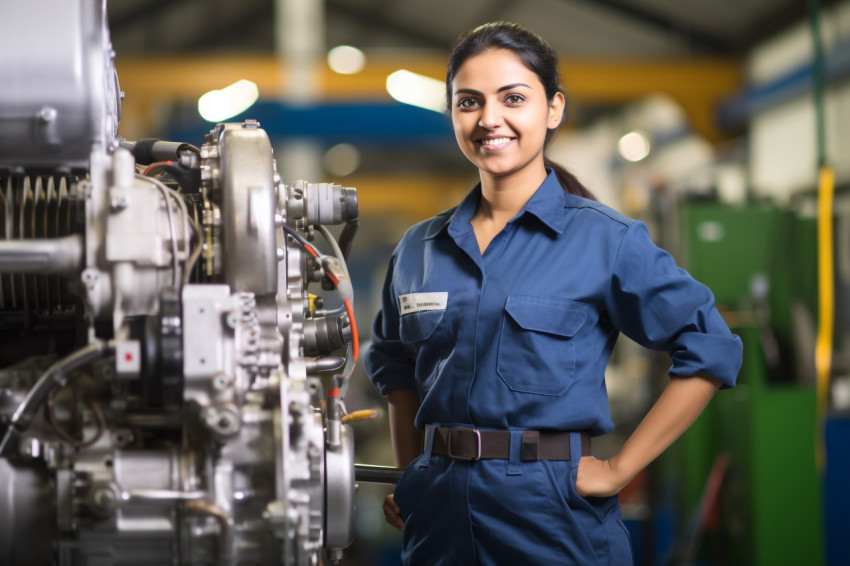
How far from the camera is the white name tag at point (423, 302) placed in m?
1.58

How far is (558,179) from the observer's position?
175 cm

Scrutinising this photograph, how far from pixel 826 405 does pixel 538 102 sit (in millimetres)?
3465

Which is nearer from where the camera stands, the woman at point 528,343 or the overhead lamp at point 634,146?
the woman at point 528,343

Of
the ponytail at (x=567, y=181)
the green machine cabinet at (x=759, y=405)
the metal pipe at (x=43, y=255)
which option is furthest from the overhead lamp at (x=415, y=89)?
the metal pipe at (x=43, y=255)

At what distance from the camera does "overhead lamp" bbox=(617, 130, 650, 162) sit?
362 inches

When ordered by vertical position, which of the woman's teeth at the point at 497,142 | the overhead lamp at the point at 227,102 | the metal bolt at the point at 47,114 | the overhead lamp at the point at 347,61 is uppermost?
the overhead lamp at the point at 347,61

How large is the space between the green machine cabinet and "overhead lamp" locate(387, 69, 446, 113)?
190 cm

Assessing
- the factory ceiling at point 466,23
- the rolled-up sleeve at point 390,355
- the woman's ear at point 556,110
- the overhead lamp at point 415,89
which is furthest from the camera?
the factory ceiling at point 466,23

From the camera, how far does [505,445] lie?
1.49 m

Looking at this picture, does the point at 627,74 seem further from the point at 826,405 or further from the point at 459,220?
the point at 459,220

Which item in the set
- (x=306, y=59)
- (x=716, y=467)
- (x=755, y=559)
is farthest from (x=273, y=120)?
(x=755, y=559)

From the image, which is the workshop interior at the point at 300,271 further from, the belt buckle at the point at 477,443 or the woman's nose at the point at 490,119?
the woman's nose at the point at 490,119

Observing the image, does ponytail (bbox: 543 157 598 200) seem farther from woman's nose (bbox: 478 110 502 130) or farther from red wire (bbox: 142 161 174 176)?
red wire (bbox: 142 161 174 176)

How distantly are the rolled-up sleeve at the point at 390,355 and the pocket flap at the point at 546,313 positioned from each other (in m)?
0.30
